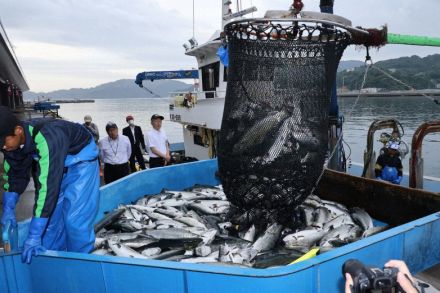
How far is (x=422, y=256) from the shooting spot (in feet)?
12.4

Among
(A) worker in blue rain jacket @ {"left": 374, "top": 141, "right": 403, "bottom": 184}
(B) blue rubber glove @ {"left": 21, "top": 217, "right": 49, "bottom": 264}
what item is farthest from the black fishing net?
(A) worker in blue rain jacket @ {"left": 374, "top": 141, "right": 403, "bottom": 184}

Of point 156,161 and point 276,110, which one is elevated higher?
point 276,110

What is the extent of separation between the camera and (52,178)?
3205 mm

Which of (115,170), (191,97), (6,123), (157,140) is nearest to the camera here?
(6,123)

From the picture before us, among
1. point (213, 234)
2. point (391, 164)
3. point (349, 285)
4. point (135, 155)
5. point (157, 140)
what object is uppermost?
point (157, 140)

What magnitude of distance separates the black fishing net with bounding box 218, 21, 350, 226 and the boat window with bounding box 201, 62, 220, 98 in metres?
8.72

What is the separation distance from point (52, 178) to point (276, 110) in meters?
2.30

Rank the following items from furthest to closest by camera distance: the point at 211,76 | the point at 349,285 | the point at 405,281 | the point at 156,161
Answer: the point at 211,76 → the point at 156,161 → the point at 349,285 → the point at 405,281

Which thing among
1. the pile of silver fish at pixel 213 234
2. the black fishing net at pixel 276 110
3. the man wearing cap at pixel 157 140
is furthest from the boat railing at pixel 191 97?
the black fishing net at pixel 276 110

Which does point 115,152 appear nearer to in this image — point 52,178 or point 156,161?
point 156,161

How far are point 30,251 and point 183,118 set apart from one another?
11.6m

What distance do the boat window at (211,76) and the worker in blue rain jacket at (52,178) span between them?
9263 mm

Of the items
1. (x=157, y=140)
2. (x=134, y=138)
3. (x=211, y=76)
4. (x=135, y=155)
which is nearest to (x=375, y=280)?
(x=157, y=140)

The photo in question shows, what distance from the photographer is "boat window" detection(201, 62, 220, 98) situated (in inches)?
504
